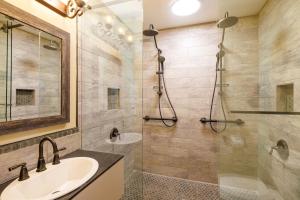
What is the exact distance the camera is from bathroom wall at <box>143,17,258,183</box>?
82.8 inches

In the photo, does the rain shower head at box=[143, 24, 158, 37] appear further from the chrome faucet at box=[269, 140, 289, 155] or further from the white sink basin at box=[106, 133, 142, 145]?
the chrome faucet at box=[269, 140, 289, 155]

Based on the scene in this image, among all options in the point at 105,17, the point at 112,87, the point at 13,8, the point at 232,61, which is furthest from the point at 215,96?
the point at 13,8

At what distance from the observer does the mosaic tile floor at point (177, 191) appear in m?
1.97

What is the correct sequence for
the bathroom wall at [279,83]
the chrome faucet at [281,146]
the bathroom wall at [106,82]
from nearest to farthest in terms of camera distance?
the bathroom wall at [279,83] < the chrome faucet at [281,146] < the bathroom wall at [106,82]

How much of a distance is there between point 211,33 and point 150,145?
194cm

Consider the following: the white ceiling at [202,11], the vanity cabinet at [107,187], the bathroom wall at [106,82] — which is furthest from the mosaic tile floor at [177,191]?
the white ceiling at [202,11]

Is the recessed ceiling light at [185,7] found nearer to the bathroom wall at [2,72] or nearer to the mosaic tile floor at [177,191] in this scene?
the bathroom wall at [2,72]

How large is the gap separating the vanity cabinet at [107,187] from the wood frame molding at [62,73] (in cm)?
57

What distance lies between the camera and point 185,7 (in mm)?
1992

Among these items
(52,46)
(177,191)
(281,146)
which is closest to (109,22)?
(52,46)

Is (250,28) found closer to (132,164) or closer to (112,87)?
(112,87)

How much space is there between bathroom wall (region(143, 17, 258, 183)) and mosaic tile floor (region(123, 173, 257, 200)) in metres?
0.12

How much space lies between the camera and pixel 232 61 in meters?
2.17

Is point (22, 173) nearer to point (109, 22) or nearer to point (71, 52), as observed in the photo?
point (71, 52)
